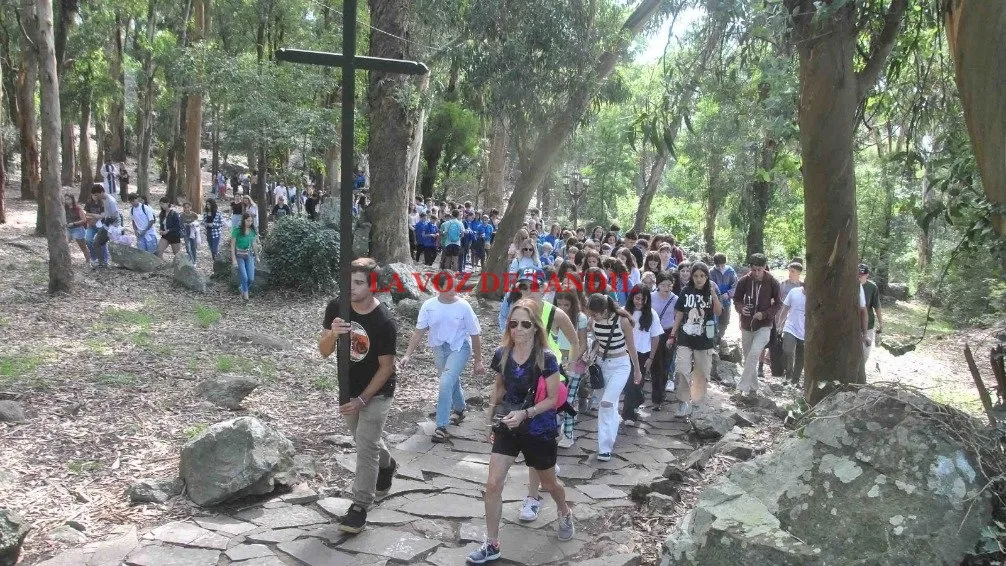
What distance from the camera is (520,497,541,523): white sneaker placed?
5730 mm

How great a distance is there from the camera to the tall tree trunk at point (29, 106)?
1669 centimetres

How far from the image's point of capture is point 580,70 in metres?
14.0

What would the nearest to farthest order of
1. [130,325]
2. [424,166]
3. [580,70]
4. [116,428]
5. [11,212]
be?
[116,428], [130,325], [580,70], [11,212], [424,166]

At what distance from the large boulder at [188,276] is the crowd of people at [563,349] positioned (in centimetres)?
587

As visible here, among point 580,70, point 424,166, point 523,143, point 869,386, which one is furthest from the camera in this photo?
point 424,166

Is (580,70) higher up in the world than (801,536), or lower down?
higher up

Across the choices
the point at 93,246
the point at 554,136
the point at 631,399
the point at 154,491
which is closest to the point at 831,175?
the point at 631,399

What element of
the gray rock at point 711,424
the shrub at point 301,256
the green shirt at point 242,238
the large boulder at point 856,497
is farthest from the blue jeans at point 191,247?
the large boulder at point 856,497

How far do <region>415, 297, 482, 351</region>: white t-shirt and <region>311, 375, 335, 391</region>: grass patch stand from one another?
2.24m

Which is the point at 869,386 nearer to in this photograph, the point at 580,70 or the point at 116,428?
the point at 116,428

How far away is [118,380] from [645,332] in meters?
5.78

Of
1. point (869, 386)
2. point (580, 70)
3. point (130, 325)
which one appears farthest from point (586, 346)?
point (580, 70)

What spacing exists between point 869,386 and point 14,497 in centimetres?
585

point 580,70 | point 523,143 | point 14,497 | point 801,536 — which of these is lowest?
point 14,497
